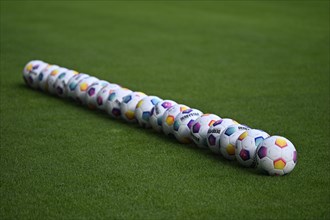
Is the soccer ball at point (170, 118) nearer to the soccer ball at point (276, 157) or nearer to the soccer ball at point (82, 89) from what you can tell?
the soccer ball at point (276, 157)

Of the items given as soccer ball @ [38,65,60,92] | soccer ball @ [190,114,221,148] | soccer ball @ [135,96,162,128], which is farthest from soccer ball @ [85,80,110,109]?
soccer ball @ [190,114,221,148]

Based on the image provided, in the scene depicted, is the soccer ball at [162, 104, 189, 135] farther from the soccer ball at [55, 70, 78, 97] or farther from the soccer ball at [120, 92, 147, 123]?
Answer: the soccer ball at [55, 70, 78, 97]

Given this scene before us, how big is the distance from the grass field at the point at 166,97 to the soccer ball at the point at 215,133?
12 cm

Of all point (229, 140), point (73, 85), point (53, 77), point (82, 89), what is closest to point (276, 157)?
point (229, 140)

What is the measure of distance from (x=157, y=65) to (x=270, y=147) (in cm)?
478

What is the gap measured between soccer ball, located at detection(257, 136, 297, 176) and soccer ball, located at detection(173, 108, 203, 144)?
100 cm

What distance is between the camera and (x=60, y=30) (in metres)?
12.5

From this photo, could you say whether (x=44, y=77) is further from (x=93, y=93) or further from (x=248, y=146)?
(x=248, y=146)

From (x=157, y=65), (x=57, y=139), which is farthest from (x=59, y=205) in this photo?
(x=157, y=65)

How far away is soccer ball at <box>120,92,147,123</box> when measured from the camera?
691 centimetres

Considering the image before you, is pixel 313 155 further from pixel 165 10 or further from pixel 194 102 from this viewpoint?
pixel 165 10

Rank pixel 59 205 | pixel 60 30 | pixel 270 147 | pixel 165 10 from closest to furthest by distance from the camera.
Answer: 1. pixel 59 205
2. pixel 270 147
3. pixel 60 30
4. pixel 165 10

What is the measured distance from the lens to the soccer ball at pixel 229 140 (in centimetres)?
564

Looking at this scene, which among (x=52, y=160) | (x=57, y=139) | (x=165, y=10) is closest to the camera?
(x=52, y=160)
